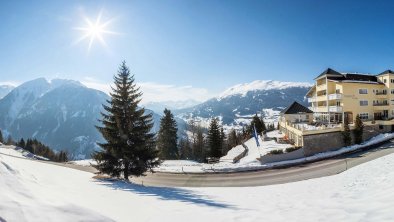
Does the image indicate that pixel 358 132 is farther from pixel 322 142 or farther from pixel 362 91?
pixel 362 91

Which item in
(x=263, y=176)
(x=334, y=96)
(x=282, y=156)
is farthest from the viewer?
(x=334, y=96)

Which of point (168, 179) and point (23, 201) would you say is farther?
point (168, 179)

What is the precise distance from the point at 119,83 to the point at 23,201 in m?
24.4

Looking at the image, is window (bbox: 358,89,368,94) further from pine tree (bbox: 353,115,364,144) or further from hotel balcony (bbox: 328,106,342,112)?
pine tree (bbox: 353,115,364,144)

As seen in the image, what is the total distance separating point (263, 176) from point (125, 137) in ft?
54.6

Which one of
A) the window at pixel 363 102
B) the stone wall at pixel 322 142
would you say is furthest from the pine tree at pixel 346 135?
the window at pixel 363 102

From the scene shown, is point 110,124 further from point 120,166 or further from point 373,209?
point 373,209

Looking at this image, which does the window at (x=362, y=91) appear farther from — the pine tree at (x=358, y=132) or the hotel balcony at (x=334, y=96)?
the pine tree at (x=358, y=132)

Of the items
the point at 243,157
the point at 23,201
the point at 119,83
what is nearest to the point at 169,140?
the point at 243,157

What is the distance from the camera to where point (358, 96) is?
52.7 m

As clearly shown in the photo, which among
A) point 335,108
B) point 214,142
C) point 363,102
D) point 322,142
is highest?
point 363,102

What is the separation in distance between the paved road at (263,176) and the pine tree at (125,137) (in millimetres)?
6158

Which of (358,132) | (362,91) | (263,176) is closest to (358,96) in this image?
(362,91)

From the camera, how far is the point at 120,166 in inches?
1084
